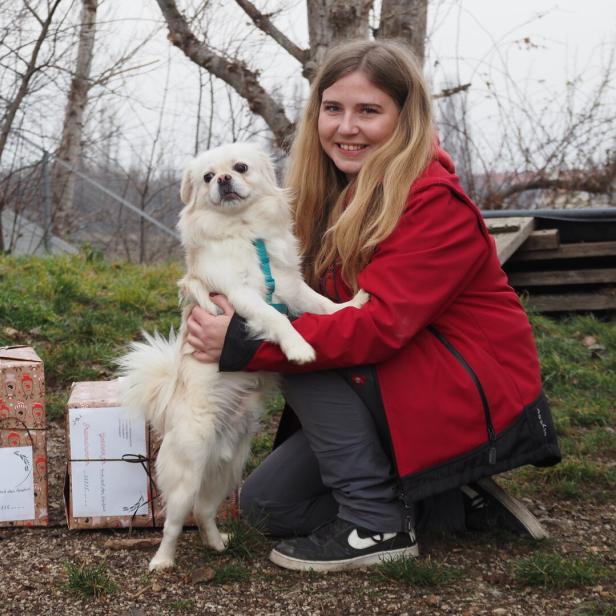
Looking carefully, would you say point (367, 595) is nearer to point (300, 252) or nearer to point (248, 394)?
point (248, 394)

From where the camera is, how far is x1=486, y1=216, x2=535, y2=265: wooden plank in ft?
14.9

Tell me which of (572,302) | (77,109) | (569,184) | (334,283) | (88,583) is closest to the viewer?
(88,583)

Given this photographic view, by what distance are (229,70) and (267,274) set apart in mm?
4172

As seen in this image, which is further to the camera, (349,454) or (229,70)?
(229,70)

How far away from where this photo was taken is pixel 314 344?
230 cm

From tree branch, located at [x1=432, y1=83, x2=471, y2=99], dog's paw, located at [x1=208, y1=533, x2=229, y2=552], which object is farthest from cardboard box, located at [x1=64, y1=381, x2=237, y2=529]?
tree branch, located at [x1=432, y1=83, x2=471, y2=99]

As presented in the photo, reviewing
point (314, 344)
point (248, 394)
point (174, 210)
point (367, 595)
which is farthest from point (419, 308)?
point (174, 210)

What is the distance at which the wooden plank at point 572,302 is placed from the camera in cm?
507

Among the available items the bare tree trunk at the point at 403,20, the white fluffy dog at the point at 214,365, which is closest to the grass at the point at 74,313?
the white fluffy dog at the point at 214,365

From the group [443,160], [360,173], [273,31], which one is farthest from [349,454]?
[273,31]

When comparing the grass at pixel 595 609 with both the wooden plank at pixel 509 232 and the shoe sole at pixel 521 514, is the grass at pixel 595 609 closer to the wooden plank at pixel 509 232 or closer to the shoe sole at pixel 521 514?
the shoe sole at pixel 521 514

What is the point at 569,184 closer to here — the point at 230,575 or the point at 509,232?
the point at 509,232

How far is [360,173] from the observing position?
2.51 m

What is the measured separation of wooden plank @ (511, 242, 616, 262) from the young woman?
9.49 ft
